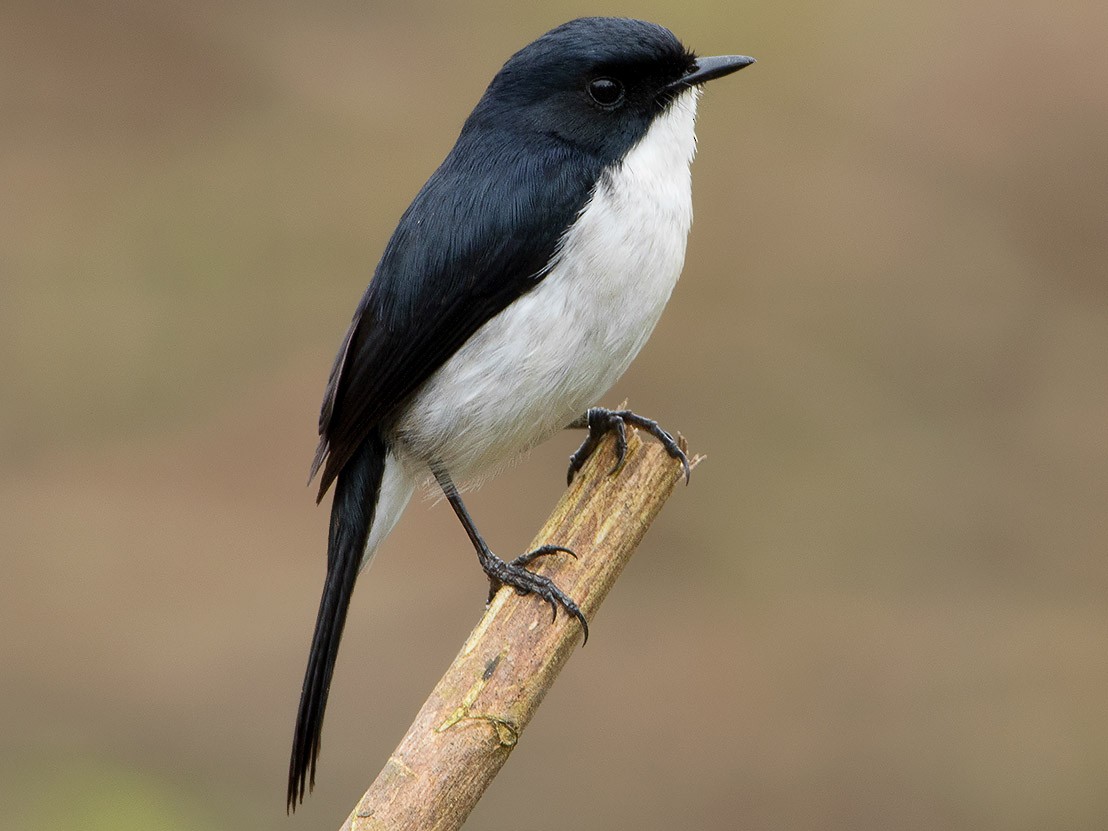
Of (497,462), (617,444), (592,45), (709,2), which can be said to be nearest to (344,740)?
(497,462)

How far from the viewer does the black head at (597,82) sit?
11.4 feet

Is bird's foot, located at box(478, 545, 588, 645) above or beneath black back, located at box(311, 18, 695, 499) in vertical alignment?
beneath

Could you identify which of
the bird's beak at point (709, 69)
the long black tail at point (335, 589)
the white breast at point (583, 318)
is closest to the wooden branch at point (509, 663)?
the white breast at point (583, 318)

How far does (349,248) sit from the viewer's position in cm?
717

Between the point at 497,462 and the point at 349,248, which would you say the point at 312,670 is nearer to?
the point at 497,462

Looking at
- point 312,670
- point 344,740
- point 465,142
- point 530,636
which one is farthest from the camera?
point 344,740

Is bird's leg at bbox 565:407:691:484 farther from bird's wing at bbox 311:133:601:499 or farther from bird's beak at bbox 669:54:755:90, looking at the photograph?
bird's beak at bbox 669:54:755:90

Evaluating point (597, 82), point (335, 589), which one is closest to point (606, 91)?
point (597, 82)

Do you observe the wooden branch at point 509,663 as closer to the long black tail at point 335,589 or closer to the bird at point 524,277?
the bird at point 524,277

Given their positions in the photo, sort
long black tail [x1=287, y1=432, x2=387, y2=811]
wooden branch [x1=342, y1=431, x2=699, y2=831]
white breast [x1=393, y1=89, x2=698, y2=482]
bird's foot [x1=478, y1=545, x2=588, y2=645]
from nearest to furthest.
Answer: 1. wooden branch [x1=342, y1=431, x2=699, y2=831]
2. bird's foot [x1=478, y1=545, x2=588, y2=645]
3. long black tail [x1=287, y1=432, x2=387, y2=811]
4. white breast [x1=393, y1=89, x2=698, y2=482]

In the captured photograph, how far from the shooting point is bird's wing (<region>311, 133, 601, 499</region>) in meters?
3.42

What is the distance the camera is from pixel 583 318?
3377 millimetres

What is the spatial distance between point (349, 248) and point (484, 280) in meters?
3.86

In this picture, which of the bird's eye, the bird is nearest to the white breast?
the bird
